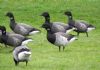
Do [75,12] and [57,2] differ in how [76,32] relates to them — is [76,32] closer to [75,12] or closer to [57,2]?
[75,12]

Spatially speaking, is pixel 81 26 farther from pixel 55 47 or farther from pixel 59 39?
pixel 59 39

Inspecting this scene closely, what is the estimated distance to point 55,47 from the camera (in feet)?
87.6

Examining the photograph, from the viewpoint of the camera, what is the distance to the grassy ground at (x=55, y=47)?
20.9m

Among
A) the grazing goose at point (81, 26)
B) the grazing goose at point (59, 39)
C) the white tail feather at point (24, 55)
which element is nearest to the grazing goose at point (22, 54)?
the white tail feather at point (24, 55)

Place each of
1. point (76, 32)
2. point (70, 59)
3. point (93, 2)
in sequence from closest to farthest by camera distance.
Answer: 1. point (70, 59)
2. point (76, 32)
3. point (93, 2)

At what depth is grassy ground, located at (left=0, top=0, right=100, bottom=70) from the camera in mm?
20906

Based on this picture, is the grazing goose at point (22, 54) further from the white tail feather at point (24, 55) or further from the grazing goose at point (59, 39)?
the grazing goose at point (59, 39)

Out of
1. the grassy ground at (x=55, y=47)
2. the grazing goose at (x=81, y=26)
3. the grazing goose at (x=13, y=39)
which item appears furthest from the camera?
the grazing goose at (x=81, y=26)

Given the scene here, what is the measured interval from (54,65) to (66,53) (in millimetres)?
3563

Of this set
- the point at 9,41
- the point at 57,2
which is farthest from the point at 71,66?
the point at 57,2

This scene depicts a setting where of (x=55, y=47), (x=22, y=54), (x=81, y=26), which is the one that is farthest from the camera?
(x=81, y=26)

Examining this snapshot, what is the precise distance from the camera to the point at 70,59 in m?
22.3

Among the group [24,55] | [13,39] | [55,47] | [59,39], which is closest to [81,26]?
[55,47]

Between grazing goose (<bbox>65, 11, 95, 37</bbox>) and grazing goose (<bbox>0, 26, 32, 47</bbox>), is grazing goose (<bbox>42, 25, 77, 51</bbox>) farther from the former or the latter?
grazing goose (<bbox>65, 11, 95, 37</bbox>)
